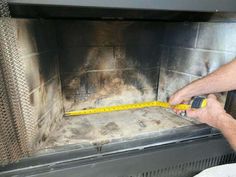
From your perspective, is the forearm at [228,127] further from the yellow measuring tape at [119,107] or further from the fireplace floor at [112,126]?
the yellow measuring tape at [119,107]

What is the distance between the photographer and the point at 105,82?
1.29 m

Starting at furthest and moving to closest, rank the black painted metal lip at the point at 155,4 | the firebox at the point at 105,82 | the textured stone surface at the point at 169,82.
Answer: the textured stone surface at the point at 169,82 < the firebox at the point at 105,82 < the black painted metal lip at the point at 155,4

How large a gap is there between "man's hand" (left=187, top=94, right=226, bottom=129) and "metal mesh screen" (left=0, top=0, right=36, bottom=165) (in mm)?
711

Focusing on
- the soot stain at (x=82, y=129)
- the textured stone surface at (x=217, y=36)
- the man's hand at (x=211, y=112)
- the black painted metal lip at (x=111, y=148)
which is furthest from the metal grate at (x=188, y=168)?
the textured stone surface at (x=217, y=36)

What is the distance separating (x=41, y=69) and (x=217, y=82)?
79cm

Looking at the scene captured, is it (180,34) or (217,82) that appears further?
(180,34)

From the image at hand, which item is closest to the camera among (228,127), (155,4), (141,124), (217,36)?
(155,4)

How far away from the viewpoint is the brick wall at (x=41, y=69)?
2.47 ft

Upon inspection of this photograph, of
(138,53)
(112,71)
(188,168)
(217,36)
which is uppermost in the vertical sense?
(217,36)

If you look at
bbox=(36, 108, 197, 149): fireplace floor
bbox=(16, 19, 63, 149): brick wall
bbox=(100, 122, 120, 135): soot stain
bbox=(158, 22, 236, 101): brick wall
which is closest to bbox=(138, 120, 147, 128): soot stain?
bbox=(36, 108, 197, 149): fireplace floor

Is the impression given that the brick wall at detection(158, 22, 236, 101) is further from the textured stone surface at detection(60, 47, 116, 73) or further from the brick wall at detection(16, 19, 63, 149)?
the brick wall at detection(16, 19, 63, 149)

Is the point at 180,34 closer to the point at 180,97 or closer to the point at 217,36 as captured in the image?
the point at 217,36

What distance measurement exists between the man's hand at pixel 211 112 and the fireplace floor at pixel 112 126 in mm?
215

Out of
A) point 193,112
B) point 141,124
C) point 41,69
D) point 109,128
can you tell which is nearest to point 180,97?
point 193,112
